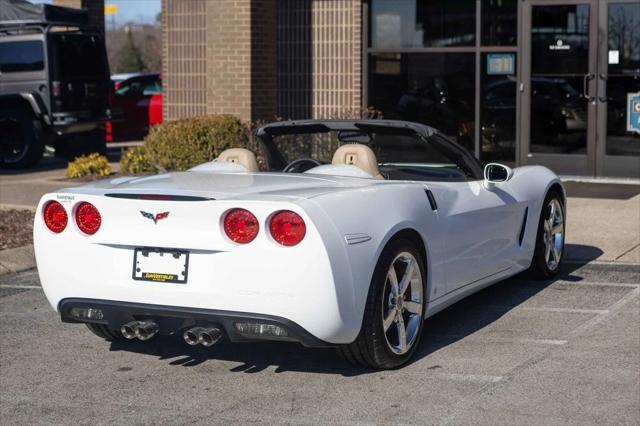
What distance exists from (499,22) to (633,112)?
2.29 metres

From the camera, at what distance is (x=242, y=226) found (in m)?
5.96

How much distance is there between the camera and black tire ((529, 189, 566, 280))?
28.8 feet

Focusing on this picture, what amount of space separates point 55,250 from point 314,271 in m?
1.53

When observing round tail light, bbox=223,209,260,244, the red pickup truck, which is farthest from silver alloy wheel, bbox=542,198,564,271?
the red pickup truck

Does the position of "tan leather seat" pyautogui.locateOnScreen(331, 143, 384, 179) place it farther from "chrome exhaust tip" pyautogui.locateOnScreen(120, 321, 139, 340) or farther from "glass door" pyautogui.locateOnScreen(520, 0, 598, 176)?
"glass door" pyautogui.locateOnScreen(520, 0, 598, 176)

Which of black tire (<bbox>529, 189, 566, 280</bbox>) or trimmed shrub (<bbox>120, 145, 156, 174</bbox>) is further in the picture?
trimmed shrub (<bbox>120, 145, 156, 174</bbox>)

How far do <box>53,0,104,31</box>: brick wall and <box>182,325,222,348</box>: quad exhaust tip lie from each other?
16.8 meters

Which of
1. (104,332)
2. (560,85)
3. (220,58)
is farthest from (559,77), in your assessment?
(104,332)

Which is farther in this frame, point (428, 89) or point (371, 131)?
point (428, 89)

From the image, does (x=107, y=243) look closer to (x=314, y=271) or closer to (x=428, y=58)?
(x=314, y=271)

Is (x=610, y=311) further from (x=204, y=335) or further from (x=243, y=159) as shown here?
(x=204, y=335)

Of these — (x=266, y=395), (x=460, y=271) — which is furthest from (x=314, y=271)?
(x=460, y=271)

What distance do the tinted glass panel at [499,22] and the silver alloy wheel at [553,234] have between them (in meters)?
7.70

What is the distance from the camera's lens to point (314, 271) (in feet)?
19.2
